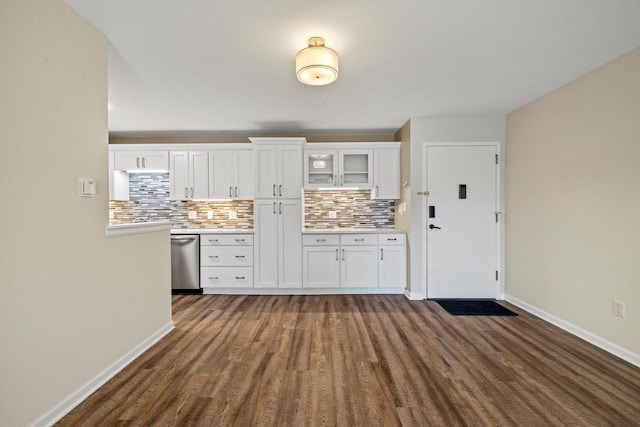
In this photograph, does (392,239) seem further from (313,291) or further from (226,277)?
(226,277)

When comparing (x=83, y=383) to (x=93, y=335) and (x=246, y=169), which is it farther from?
(x=246, y=169)

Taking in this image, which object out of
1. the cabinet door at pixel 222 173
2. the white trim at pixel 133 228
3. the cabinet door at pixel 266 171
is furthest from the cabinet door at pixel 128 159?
the white trim at pixel 133 228

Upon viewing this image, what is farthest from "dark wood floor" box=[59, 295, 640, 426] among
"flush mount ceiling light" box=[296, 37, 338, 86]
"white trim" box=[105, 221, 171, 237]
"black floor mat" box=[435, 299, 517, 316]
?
"flush mount ceiling light" box=[296, 37, 338, 86]

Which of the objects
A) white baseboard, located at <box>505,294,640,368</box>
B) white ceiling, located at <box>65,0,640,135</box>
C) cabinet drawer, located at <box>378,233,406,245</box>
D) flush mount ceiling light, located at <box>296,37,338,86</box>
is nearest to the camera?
white ceiling, located at <box>65,0,640,135</box>

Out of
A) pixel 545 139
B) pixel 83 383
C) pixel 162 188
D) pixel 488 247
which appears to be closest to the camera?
pixel 83 383

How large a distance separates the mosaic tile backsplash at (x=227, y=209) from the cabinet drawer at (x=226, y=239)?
0.57m

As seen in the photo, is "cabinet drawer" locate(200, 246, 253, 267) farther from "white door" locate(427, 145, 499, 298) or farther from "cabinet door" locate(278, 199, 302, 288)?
"white door" locate(427, 145, 499, 298)

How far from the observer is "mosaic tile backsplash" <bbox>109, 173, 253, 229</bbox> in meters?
4.51

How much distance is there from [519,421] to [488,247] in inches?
97.5

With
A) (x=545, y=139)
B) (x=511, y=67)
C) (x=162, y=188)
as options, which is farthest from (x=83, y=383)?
(x=545, y=139)

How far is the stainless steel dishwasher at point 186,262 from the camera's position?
3965mm

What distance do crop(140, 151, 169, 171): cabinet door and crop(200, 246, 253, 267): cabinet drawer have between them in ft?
4.91

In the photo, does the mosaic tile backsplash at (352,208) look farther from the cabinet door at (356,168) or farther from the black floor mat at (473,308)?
the black floor mat at (473,308)

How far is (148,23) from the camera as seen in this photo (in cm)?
179
